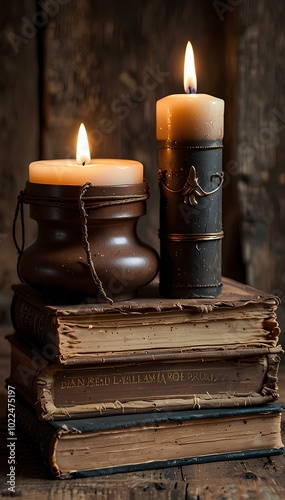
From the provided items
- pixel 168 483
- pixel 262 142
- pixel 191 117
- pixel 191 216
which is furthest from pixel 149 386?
pixel 262 142

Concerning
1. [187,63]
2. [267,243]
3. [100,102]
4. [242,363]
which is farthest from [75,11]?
[242,363]

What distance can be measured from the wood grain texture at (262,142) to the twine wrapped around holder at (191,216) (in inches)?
16.2

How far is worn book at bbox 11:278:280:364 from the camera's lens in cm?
103

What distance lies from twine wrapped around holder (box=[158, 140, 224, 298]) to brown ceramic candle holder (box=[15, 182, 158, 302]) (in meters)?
0.04

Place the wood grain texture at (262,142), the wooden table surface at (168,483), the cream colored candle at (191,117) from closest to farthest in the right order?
the wooden table surface at (168,483)
the cream colored candle at (191,117)
the wood grain texture at (262,142)

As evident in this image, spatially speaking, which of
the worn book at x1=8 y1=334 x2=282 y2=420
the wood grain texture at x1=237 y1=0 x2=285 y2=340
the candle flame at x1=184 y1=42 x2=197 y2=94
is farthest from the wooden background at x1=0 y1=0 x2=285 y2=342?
the worn book at x1=8 y1=334 x2=282 y2=420

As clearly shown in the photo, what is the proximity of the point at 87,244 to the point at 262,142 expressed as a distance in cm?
59

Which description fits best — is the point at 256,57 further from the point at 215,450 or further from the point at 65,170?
the point at 215,450

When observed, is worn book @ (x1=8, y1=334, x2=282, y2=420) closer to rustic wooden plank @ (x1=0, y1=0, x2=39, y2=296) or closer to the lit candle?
the lit candle

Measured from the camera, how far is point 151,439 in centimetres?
106

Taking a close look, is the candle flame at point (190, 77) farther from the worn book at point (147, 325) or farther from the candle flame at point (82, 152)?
the worn book at point (147, 325)

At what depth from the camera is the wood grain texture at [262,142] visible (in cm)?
149

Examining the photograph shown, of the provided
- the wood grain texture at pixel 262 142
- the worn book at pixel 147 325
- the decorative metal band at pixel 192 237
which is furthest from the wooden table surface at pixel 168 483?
the wood grain texture at pixel 262 142

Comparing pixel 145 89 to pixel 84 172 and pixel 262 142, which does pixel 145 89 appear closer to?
pixel 262 142
